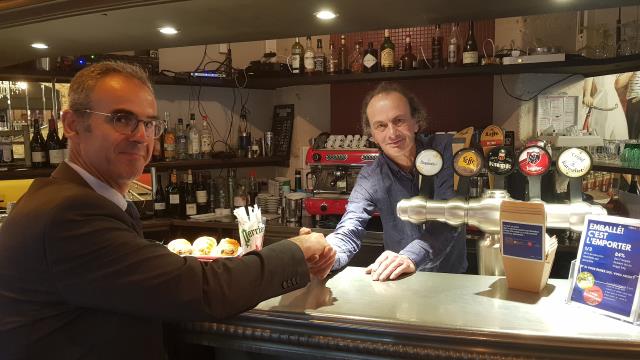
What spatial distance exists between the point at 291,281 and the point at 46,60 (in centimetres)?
308

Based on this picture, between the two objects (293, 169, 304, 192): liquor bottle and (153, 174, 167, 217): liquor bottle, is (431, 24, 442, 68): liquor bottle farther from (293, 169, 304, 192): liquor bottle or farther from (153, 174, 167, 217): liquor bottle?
(153, 174, 167, 217): liquor bottle

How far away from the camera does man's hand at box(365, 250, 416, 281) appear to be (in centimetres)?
141

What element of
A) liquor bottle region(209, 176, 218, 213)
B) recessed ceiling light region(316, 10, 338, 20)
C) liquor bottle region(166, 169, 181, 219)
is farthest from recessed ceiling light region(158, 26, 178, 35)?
liquor bottle region(209, 176, 218, 213)

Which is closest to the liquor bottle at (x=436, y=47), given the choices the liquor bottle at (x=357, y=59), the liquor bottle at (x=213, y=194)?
the liquor bottle at (x=357, y=59)

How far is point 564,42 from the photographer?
142 inches

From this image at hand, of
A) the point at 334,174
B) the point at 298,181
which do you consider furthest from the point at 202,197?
the point at 334,174

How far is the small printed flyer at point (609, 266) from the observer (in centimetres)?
104

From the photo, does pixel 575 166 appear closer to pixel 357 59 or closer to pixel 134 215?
pixel 134 215

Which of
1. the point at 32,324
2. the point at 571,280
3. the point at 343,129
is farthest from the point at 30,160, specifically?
the point at 571,280

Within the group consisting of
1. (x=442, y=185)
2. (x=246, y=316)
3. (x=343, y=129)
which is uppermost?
(x=343, y=129)

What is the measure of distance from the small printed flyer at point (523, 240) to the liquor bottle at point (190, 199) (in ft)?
9.88

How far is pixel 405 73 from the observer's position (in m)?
3.66

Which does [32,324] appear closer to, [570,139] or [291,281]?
[291,281]

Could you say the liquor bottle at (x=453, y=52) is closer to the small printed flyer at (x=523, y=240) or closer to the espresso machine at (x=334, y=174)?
the espresso machine at (x=334, y=174)
